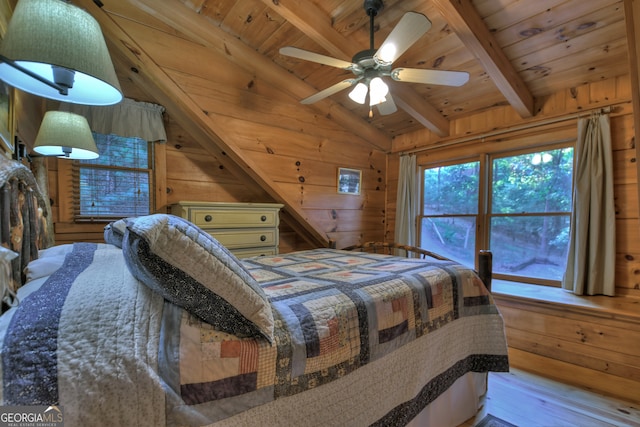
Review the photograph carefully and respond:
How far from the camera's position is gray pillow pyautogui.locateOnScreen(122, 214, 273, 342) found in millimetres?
601

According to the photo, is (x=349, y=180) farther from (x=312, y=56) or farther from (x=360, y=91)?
(x=312, y=56)

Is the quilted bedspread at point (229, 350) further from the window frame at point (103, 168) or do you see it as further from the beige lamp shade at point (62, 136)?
the window frame at point (103, 168)

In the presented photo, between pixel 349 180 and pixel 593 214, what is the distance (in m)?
2.20

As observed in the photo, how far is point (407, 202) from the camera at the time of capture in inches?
136

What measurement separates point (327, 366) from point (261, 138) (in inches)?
84.9

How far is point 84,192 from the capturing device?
84.7 inches

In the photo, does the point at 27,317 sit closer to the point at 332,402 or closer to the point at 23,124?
the point at 332,402

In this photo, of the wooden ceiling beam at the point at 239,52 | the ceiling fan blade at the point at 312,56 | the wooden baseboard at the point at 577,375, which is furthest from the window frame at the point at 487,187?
→ the ceiling fan blade at the point at 312,56

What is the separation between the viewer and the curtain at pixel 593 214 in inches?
84.3

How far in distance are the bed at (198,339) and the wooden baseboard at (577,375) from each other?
4.78 ft

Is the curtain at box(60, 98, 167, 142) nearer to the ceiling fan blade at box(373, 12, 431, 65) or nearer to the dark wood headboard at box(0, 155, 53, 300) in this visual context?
the dark wood headboard at box(0, 155, 53, 300)

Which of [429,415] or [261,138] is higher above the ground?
[261,138]

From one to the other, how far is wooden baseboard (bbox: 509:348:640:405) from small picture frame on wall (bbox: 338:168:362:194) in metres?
2.16

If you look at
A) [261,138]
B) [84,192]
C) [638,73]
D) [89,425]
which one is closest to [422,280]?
[89,425]
